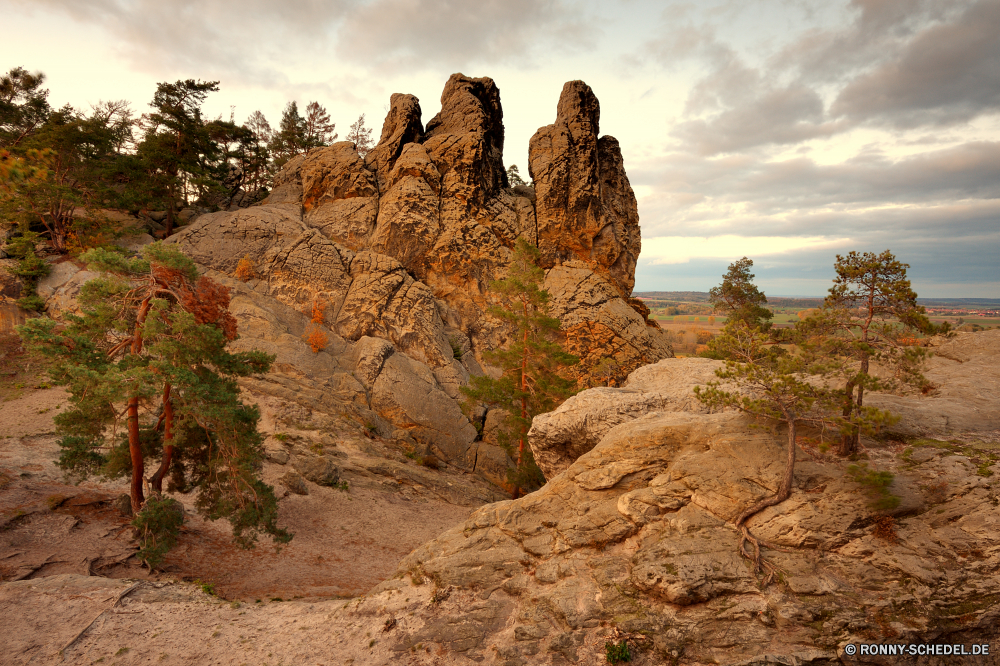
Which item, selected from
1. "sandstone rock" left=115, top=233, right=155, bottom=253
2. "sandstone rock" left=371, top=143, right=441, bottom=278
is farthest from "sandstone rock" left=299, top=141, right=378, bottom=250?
"sandstone rock" left=115, top=233, right=155, bottom=253

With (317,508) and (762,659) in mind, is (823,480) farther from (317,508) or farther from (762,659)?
(317,508)

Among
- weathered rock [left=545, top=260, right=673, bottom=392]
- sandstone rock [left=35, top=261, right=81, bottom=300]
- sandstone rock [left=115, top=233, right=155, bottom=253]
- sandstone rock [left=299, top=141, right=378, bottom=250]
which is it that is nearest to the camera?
sandstone rock [left=35, top=261, right=81, bottom=300]

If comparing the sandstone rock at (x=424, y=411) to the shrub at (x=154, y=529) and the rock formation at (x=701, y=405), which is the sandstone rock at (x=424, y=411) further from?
the shrub at (x=154, y=529)

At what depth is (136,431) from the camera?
12.3 meters

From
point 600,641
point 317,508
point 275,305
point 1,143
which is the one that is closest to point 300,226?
point 275,305

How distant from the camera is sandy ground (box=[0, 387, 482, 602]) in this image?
11602mm

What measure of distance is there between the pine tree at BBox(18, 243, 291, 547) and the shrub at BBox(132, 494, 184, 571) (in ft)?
2.83

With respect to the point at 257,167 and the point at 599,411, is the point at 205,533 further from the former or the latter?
the point at 257,167

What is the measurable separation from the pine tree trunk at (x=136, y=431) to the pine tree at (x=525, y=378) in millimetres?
14179

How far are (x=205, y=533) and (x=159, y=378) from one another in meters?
7.18

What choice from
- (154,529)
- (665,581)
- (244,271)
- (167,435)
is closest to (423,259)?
(244,271)

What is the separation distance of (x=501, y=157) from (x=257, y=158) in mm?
24616

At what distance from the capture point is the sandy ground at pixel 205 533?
11.6m

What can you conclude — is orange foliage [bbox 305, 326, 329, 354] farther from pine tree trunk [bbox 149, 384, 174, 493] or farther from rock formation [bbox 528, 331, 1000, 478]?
rock formation [bbox 528, 331, 1000, 478]
